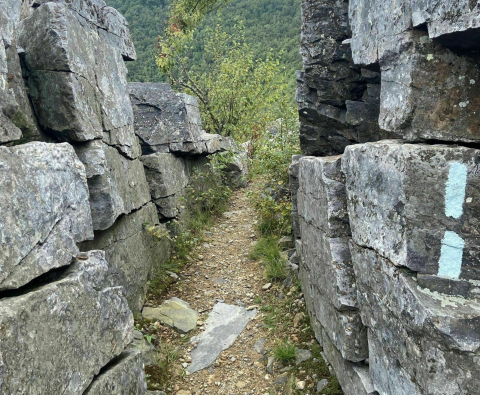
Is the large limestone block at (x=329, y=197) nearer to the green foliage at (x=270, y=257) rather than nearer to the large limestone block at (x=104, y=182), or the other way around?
the green foliage at (x=270, y=257)

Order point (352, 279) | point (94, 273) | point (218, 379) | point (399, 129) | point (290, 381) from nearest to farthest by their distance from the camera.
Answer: point (399, 129), point (94, 273), point (352, 279), point (290, 381), point (218, 379)

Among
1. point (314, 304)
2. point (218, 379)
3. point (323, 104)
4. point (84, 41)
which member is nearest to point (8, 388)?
point (218, 379)

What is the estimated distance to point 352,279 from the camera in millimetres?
2984

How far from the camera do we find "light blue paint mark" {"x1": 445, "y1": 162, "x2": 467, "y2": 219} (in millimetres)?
1932

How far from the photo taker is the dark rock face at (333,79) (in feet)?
12.8

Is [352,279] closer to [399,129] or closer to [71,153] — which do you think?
[399,129]

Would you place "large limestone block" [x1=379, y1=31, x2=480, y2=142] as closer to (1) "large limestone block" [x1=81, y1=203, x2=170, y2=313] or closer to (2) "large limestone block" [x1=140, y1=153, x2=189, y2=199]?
(1) "large limestone block" [x1=81, y1=203, x2=170, y2=313]

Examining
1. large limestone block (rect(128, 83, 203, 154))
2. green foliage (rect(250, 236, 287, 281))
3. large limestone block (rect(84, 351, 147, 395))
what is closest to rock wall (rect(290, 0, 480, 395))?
large limestone block (rect(84, 351, 147, 395))

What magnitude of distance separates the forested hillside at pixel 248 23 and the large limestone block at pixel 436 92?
2308 cm

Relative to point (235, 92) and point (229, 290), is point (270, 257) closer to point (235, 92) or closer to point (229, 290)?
point (229, 290)

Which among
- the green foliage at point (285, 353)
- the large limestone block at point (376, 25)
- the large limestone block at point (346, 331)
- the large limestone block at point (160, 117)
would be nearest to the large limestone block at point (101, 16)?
the large limestone block at point (160, 117)

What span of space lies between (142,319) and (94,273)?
1.89 meters

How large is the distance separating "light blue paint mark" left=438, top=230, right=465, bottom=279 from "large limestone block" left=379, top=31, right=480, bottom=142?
19.7 inches

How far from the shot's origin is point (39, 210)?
7.72 ft
